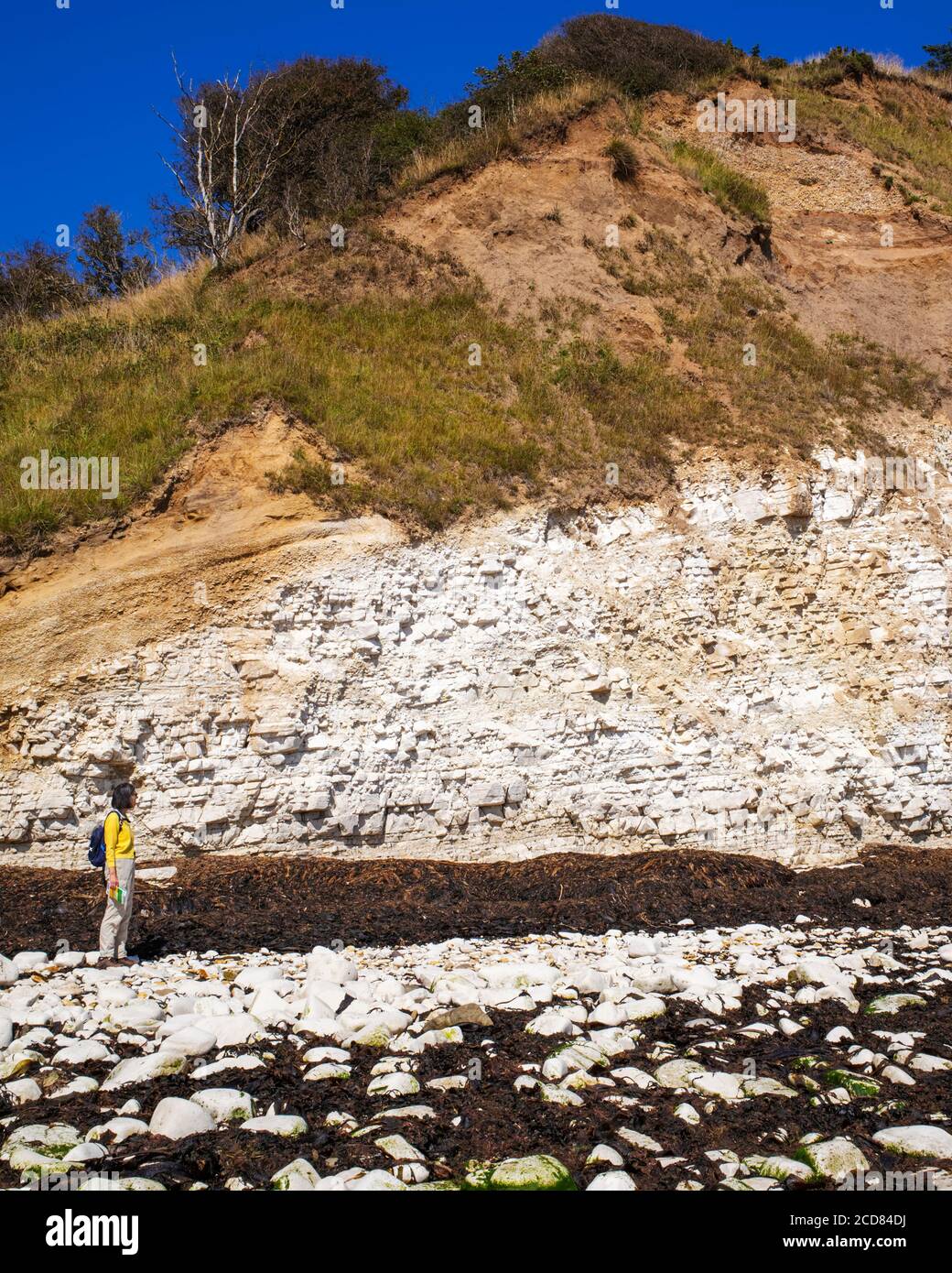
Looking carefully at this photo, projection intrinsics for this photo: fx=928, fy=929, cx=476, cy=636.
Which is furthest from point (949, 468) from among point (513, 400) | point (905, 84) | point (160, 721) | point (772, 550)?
point (905, 84)

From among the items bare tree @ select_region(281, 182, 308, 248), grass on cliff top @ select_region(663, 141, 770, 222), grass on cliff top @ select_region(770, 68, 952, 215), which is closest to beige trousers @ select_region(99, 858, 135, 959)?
bare tree @ select_region(281, 182, 308, 248)

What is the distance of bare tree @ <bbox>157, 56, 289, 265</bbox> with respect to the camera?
71.7 ft

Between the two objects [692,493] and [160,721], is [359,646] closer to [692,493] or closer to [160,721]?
[160,721]

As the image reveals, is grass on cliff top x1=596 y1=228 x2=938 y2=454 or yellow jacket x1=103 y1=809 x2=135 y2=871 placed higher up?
grass on cliff top x1=596 y1=228 x2=938 y2=454

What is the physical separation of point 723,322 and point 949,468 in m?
5.09

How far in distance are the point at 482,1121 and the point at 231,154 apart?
25144 millimetres

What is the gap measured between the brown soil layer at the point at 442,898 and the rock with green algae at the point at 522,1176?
471 cm

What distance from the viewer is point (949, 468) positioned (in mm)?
16500

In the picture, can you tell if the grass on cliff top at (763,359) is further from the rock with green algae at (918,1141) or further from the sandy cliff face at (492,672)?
the rock with green algae at (918,1141)

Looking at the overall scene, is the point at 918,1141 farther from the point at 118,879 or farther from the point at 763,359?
the point at 763,359

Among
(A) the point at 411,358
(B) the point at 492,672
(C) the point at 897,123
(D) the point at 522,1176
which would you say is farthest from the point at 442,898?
(C) the point at 897,123

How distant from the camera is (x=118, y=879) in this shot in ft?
26.3

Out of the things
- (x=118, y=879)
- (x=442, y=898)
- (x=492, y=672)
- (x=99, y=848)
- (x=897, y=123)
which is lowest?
(x=442, y=898)

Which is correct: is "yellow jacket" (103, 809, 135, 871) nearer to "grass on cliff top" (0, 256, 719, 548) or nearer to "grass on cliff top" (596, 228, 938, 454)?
"grass on cliff top" (0, 256, 719, 548)
